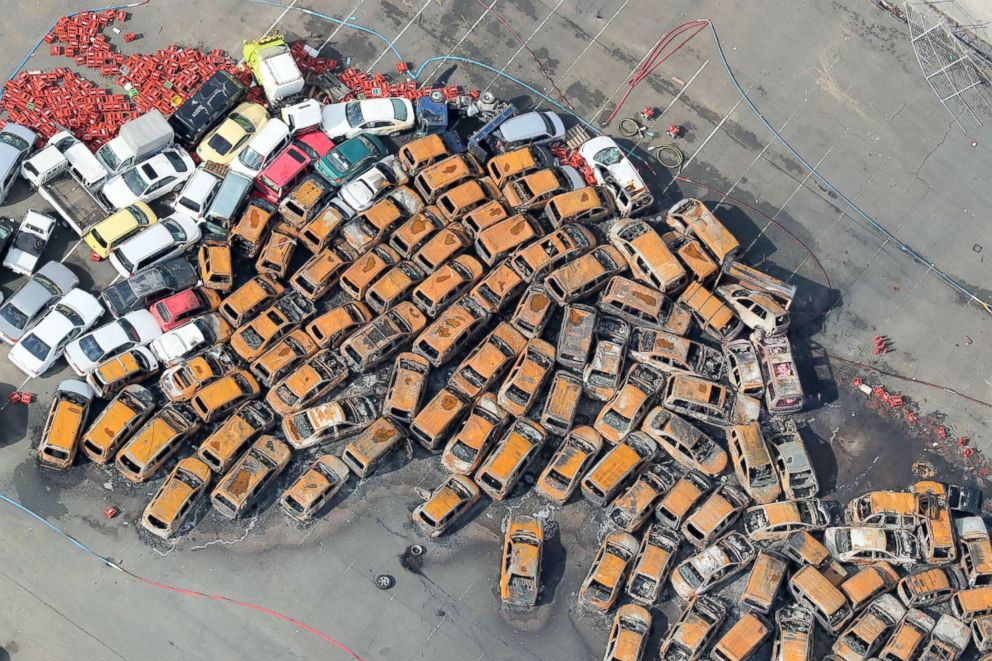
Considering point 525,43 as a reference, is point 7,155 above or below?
below

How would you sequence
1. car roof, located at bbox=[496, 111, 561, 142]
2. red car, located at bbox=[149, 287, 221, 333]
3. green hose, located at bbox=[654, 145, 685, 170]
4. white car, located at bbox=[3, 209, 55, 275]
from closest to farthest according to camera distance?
red car, located at bbox=[149, 287, 221, 333] < white car, located at bbox=[3, 209, 55, 275] < car roof, located at bbox=[496, 111, 561, 142] < green hose, located at bbox=[654, 145, 685, 170]

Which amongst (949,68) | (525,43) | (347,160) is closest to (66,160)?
(347,160)

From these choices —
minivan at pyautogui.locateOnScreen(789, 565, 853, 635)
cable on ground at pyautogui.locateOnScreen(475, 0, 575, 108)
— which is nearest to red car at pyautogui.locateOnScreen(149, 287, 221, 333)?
cable on ground at pyautogui.locateOnScreen(475, 0, 575, 108)

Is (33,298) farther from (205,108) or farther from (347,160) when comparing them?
(347,160)

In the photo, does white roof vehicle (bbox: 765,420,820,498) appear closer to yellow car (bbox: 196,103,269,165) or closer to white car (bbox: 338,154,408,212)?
white car (bbox: 338,154,408,212)

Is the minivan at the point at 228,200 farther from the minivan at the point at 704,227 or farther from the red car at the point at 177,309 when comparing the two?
the minivan at the point at 704,227

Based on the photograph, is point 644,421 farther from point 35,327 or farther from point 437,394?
point 35,327

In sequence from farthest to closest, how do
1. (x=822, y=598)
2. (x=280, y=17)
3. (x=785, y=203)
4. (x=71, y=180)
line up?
(x=280, y=17)
(x=785, y=203)
(x=71, y=180)
(x=822, y=598)
